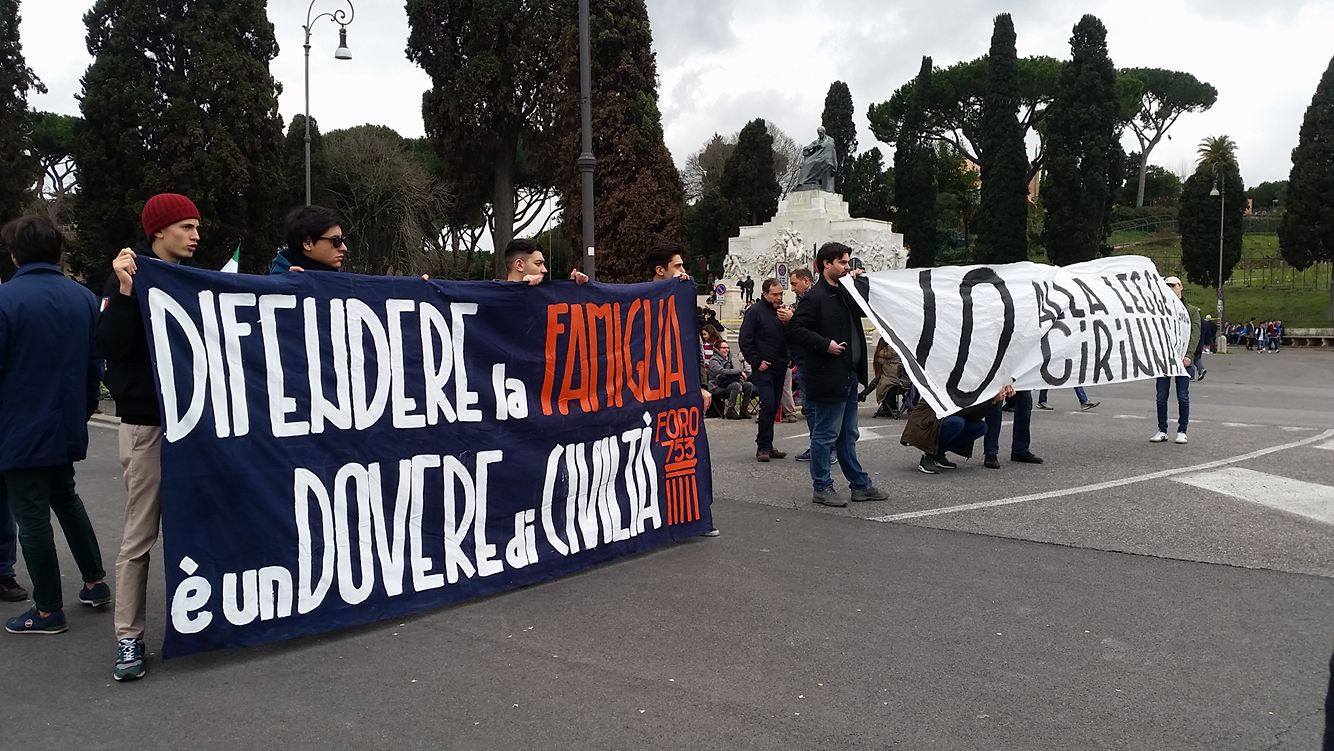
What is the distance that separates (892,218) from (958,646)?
6471 cm

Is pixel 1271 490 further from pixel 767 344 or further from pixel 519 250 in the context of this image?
pixel 519 250

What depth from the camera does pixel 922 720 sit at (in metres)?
3.49

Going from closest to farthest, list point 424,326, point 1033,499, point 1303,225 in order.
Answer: point 424,326 < point 1033,499 < point 1303,225

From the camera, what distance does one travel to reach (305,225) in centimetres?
475

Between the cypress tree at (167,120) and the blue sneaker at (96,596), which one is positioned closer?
the blue sneaker at (96,596)

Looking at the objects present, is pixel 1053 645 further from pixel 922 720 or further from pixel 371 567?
pixel 371 567

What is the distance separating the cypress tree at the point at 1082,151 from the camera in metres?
47.8

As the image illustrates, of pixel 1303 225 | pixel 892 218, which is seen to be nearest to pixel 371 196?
pixel 892 218

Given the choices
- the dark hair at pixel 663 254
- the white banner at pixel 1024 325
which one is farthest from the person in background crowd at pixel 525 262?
the white banner at pixel 1024 325

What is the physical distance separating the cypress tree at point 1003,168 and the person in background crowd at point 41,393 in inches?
2004

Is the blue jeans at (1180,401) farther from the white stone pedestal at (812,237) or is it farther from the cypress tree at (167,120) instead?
the white stone pedestal at (812,237)

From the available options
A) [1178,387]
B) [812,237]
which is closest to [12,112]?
[812,237]

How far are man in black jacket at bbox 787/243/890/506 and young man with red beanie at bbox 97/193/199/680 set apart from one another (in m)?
4.33

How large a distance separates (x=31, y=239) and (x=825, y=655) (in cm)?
409
